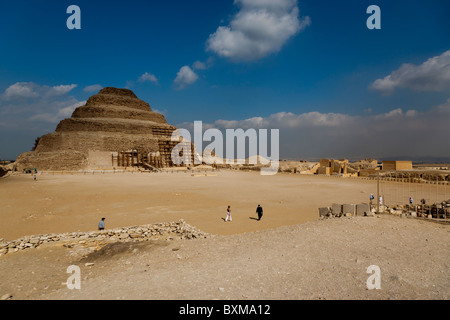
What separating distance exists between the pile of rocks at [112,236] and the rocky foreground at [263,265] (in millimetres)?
351

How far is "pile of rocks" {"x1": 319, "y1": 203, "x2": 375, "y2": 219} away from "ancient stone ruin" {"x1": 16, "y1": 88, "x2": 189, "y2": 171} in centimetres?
4705

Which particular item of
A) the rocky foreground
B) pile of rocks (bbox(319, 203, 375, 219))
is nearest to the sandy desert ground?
the rocky foreground

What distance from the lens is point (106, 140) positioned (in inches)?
2216

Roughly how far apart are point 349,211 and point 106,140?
58.3 meters

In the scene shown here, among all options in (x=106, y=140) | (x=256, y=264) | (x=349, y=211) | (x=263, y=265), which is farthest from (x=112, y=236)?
(x=106, y=140)

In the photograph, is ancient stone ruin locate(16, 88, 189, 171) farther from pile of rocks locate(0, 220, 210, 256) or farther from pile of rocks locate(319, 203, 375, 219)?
pile of rocks locate(319, 203, 375, 219)

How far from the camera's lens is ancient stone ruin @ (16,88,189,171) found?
4791 centimetres

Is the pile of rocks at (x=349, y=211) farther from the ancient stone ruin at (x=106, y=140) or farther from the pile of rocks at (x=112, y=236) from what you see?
Answer: the ancient stone ruin at (x=106, y=140)

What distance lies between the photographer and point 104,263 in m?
6.19

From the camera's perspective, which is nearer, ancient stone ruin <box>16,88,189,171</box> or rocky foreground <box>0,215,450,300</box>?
rocky foreground <box>0,215,450,300</box>

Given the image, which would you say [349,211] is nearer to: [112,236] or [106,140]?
[112,236]
